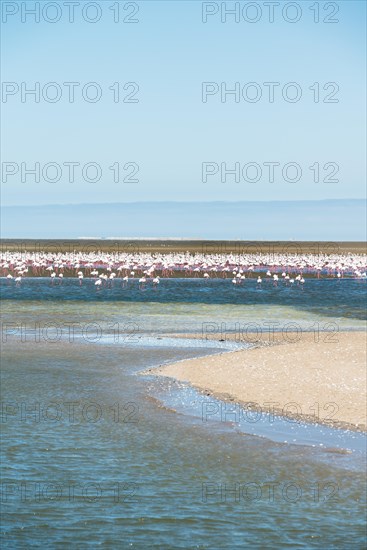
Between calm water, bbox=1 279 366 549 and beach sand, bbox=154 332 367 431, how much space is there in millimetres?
849

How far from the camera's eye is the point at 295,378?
20.6 meters

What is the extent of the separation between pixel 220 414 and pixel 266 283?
154ft

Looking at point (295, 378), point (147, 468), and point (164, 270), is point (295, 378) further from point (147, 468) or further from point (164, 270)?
point (164, 270)

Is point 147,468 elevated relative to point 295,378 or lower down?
lower down

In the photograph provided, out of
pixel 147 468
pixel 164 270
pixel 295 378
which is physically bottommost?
pixel 147 468

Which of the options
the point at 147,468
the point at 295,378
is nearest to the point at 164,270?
the point at 295,378

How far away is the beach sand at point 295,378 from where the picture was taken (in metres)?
18.0

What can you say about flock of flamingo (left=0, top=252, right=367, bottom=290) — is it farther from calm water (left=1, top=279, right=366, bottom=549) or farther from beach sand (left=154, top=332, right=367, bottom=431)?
calm water (left=1, top=279, right=366, bottom=549)

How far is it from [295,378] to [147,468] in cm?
734

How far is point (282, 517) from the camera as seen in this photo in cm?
1183

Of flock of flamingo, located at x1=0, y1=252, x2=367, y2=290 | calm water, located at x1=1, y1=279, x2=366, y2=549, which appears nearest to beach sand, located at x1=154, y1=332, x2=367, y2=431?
calm water, located at x1=1, y1=279, x2=366, y2=549

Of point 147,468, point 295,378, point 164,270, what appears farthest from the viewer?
point 164,270

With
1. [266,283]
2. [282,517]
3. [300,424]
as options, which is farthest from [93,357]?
[266,283]

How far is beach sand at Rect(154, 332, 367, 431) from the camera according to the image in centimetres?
1805
